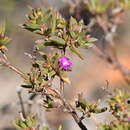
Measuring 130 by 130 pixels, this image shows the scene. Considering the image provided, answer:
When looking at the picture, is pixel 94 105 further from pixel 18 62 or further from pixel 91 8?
pixel 18 62

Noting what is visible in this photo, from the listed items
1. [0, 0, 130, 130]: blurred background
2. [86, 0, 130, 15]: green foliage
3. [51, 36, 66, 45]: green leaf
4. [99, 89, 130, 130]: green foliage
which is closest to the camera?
[99, 89, 130, 130]: green foliage

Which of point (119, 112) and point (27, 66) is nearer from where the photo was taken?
point (119, 112)

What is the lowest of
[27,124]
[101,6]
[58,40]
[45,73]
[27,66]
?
[27,66]

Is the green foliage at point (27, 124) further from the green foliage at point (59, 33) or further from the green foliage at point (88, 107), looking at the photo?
the green foliage at point (59, 33)

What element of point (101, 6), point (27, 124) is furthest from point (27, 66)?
point (27, 124)

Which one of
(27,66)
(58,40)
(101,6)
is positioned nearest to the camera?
(58,40)

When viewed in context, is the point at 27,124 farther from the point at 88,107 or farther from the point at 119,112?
A: the point at 119,112

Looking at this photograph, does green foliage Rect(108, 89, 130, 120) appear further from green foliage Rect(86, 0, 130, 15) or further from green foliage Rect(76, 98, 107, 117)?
green foliage Rect(86, 0, 130, 15)

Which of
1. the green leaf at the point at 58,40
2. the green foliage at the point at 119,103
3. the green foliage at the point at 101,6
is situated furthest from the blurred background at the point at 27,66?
the green leaf at the point at 58,40

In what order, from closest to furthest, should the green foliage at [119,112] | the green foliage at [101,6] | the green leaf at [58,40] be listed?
1. the green foliage at [119,112]
2. the green leaf at [58,40]
3. the green foliage at [101,6]

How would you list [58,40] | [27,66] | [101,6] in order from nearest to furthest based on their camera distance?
[58,40] → [101,6] → [27,66]

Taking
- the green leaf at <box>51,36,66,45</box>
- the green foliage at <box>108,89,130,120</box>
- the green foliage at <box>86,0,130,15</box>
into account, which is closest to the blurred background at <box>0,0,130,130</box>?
the green foliage at <box>86,0,130,15</box>
